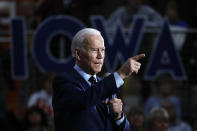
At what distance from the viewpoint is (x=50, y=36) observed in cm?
945

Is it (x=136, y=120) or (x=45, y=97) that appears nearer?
(x=136, y=120)

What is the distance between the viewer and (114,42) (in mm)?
9125

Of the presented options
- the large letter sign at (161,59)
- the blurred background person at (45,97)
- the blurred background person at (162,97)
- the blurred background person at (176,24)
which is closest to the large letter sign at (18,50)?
the blurred background person at (45,97)

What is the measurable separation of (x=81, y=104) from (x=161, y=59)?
5610 mm

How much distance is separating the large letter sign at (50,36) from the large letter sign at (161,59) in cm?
124

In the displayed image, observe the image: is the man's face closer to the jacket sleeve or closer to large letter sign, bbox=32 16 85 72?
the jacket sleeve

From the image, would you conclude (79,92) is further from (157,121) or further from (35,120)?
(35,120)

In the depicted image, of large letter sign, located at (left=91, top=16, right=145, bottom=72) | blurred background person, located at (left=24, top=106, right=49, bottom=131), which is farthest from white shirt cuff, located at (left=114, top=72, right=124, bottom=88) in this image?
large letter sign, located at (left=91, top=16, right=145, bottom=72)

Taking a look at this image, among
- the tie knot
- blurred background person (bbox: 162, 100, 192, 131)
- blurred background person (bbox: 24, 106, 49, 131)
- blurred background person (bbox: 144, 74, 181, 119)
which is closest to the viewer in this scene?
the tie knot

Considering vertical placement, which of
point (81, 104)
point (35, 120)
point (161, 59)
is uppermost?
point (81, 104)

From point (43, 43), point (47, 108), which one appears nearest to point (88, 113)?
point (47, 108)

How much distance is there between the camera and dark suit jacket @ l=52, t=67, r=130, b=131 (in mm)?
3674

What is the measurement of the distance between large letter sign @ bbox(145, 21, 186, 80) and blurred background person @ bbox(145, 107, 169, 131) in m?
2.44

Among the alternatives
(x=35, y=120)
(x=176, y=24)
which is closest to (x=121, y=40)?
(x=176, y=24)
